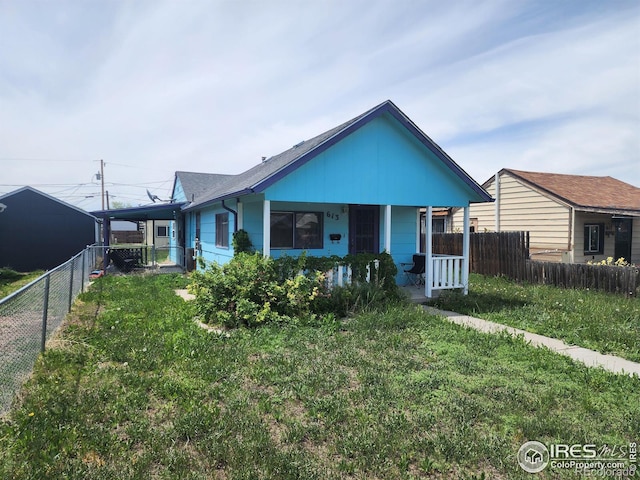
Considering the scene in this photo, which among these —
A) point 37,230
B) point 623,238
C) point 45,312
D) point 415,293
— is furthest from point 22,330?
point 623,238

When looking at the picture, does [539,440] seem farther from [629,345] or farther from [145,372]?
[145,372]

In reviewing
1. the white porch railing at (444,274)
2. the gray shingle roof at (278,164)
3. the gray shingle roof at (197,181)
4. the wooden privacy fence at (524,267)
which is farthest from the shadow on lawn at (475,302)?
the gray shingle roof at (197,181)

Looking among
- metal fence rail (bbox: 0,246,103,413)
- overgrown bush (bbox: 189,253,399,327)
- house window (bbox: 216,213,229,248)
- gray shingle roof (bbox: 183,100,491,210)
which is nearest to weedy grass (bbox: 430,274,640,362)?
overgrown bush (bbox: 189,253,399,327)

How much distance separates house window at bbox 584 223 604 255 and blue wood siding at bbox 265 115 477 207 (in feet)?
26.4

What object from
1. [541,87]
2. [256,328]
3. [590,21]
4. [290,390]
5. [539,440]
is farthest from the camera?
[541,87]

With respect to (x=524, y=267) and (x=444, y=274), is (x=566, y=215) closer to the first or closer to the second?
(x=524, y=267)

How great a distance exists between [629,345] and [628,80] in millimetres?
→ 6958

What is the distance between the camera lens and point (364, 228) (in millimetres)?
11234

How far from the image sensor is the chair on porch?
10.8m

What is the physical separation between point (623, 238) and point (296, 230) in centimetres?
1483

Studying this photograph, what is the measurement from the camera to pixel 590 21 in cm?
797

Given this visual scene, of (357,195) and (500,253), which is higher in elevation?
(357,195)

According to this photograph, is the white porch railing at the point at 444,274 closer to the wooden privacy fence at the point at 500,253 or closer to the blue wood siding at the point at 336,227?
the blue wood siding at the point at 336,227

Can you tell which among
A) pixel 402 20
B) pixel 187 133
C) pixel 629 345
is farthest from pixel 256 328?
pixel 187 133
